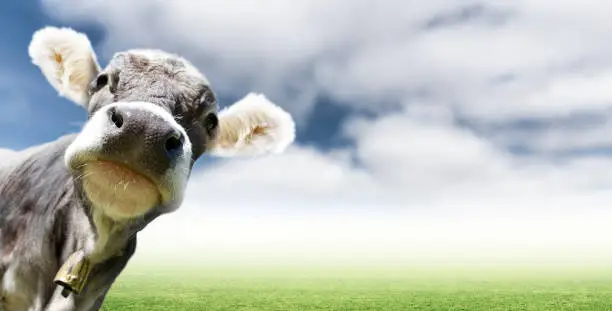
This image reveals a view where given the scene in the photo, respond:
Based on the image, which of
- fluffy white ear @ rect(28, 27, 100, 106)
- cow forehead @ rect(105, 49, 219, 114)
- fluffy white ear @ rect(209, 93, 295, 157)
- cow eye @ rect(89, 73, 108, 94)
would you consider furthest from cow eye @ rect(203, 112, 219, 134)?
fluffy white ear @ rect(28, 27, 100, 106)

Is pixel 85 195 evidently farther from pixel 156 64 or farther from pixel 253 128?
pixel 253 128

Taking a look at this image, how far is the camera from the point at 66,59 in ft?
12.9

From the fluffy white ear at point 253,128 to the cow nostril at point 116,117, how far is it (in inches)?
57.9

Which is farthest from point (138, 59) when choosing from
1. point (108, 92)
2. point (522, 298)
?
point (522, 298)

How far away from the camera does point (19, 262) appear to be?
373 centimetres

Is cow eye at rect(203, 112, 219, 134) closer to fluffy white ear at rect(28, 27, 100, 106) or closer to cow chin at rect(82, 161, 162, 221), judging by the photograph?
cow chin at rect(82, 161, 162, 221)

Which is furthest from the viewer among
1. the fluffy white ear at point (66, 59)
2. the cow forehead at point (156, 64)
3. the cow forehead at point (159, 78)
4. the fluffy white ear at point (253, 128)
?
the fluffy white ear at point (253, 128)

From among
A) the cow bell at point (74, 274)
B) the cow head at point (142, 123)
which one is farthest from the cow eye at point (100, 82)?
the cow bell at point (74, 274)

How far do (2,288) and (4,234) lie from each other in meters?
0.39

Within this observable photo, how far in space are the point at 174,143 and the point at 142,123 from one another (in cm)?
20

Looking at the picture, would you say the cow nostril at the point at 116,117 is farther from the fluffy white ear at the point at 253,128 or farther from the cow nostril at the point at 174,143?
the fluffy white ear at the point at 253,128

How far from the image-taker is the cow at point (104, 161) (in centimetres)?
267

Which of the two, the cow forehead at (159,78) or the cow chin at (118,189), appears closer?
the cow chin at (118,189)

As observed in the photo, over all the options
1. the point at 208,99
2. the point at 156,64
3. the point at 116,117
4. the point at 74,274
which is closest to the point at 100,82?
the point at 156,64
